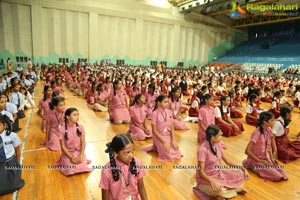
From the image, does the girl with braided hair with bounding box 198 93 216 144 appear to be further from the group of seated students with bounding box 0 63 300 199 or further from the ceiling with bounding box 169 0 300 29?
the ceiling with bounding box 169 0 300 29

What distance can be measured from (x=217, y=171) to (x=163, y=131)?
50.3 inches

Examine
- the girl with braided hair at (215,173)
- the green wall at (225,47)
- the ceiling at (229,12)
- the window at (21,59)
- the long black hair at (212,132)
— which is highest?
the ceiling at (229,12)

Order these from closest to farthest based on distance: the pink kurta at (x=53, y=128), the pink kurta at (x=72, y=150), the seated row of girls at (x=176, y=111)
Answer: the pink kurta at (x=72, y=150), the pink kurta at (x=53, y=128), the seated row of girls at (x=176, y=111)

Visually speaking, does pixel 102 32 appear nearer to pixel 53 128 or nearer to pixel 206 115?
pixel 53 128

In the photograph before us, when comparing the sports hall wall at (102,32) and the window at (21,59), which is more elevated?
the sports hall wall at (102,32)

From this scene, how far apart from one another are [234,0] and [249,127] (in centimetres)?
1683

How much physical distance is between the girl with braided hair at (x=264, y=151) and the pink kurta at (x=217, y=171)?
1.87 ft

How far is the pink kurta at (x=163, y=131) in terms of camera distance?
3.54 metres

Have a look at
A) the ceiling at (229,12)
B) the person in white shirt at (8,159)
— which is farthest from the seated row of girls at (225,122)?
the ceiling at (229,12)

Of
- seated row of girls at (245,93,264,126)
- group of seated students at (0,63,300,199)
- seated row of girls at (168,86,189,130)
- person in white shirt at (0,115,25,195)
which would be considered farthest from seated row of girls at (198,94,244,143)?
person in white shirt at (0,115,25,195)

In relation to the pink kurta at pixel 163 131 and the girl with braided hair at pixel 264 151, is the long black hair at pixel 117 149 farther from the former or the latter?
the girl with braided hair at pixel 264 151

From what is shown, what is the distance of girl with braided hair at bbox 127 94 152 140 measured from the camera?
14.5 feet

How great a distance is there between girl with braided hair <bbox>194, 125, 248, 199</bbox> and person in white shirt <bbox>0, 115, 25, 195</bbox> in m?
2.05

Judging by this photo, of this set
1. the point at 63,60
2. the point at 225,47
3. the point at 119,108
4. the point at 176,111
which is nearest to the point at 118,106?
the point at 119,108
